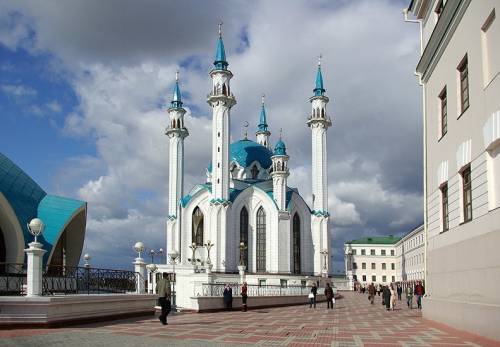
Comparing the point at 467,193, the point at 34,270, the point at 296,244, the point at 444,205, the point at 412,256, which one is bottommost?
the point at 412,256

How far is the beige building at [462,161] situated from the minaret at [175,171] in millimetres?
41366

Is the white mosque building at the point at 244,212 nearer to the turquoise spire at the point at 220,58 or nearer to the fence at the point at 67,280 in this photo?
the turquoise spire at the point at 220,58

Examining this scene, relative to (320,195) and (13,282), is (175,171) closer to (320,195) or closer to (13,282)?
(320,195)

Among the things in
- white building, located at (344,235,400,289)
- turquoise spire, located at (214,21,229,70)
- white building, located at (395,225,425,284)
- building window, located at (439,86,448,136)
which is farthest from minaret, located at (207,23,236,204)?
white building, located at (344,235,400,289)

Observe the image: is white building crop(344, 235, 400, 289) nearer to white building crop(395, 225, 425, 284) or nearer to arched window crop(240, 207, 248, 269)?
white building crop(395, 225, 425, 284)

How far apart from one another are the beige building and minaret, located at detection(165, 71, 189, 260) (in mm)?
41366

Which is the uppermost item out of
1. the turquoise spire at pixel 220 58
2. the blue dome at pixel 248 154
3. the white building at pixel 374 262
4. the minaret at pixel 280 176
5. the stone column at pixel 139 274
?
the turquoise spire at pixel 220 58

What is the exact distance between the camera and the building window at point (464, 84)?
14323 mm

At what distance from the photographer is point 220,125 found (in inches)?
2083

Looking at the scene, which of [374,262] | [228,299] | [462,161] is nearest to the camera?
[462,161]

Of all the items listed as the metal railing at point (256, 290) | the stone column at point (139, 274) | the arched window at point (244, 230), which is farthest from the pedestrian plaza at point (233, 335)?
the arched window at point (244, 230)

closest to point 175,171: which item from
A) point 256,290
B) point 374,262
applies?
point 256,290

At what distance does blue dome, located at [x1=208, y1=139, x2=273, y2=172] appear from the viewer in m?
65.1

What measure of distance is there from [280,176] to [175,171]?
10862 mm
